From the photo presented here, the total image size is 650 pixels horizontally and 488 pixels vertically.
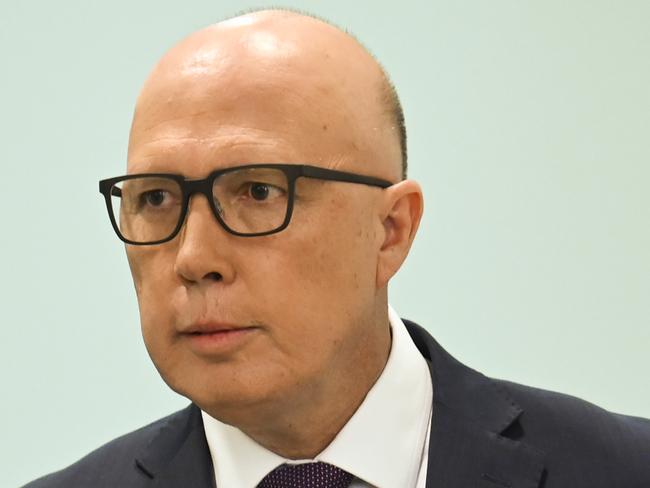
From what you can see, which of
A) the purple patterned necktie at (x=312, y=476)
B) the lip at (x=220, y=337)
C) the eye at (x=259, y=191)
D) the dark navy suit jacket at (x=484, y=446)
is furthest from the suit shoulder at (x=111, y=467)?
the eye at (x=259, y=191)

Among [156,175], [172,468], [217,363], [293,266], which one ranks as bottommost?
[172,468]

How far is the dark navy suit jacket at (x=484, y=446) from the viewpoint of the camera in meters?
2.23

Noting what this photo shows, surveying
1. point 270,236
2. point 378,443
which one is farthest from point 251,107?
point 378,443

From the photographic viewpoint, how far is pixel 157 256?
2.09 metres

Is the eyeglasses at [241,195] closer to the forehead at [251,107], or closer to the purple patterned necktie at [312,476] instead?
the forehead at [251,107]

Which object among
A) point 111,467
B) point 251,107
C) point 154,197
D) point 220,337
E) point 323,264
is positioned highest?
point 251,107

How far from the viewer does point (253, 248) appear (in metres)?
2.01

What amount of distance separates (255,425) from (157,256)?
328 millimetres

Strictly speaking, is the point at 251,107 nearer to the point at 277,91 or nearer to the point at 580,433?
the point at 277,91

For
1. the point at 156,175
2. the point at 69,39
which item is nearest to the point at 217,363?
the point at 156,175

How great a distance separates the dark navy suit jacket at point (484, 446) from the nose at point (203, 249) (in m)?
0.46

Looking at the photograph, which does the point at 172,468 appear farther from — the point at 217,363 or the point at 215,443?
the point at 217,363

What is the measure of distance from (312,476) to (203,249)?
1.56 ft

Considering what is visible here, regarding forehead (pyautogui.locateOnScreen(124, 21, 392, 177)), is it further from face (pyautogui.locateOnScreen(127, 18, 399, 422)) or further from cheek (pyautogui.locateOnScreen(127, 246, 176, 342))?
cheek (pyautogui.locateOnScreen(127, 246, 176, 342))
